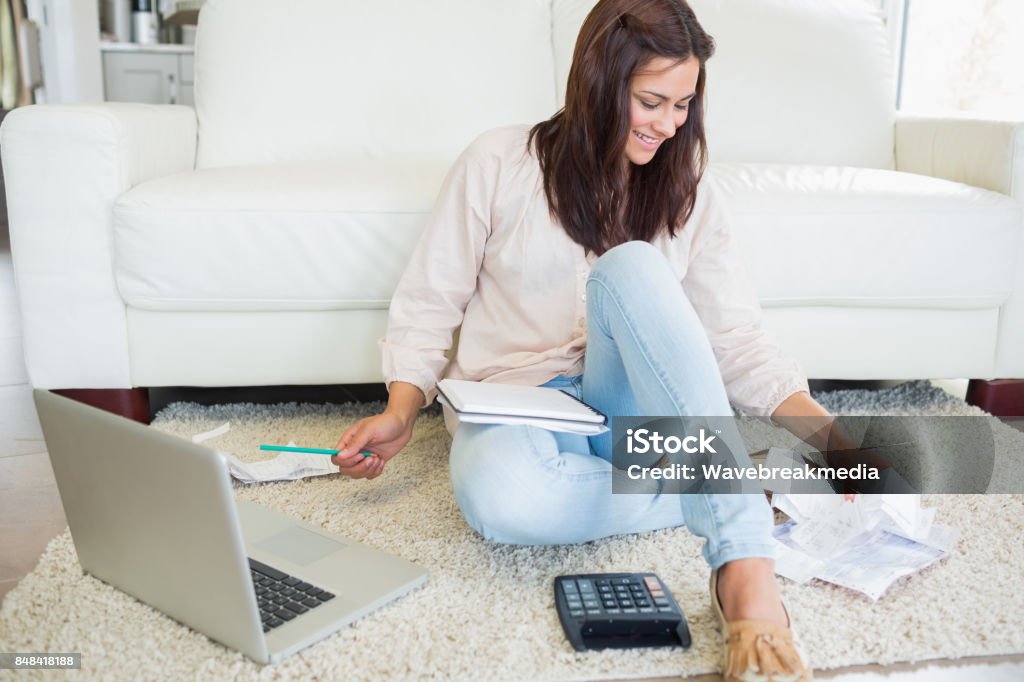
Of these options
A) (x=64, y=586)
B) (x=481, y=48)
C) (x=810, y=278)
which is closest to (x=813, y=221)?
(x=810, y=278)

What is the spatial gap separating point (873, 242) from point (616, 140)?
695 millimetres

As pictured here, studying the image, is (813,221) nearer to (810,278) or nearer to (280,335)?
(810,278)

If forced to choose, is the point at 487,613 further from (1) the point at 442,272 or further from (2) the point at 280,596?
(1) the point at 442,272

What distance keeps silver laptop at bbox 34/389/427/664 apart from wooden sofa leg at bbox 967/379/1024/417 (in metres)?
1.23

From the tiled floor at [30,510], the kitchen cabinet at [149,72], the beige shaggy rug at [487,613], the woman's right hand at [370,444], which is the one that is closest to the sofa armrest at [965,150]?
the tiled floor at [30,510]

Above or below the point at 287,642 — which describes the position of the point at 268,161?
above

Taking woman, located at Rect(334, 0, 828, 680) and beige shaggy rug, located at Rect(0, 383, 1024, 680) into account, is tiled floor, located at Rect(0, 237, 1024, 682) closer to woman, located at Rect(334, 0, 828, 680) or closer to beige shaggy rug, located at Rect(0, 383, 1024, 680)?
beige shaggy rug, located at Rect(0, 383, 1024, 680)

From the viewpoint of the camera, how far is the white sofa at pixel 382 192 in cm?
157

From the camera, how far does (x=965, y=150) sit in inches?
75.8

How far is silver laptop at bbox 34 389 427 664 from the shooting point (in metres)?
0.85

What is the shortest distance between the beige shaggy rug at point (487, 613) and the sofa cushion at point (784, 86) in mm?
992

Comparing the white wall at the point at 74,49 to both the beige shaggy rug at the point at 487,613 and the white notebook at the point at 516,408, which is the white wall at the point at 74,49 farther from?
the white notebook at the point at 516,408

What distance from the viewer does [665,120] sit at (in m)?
1.20

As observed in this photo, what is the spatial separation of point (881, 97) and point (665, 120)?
1219 millimetres
